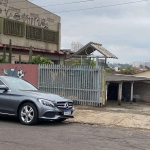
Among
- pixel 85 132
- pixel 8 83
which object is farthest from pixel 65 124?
pixel 8 83

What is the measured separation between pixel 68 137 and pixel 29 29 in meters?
23.7

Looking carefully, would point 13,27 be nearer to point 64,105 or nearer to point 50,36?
point 50,36

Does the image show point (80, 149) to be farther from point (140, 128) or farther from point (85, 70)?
point (85, 70)

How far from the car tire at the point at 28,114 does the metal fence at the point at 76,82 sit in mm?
5630

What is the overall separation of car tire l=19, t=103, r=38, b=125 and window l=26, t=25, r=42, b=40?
2123 centimetres

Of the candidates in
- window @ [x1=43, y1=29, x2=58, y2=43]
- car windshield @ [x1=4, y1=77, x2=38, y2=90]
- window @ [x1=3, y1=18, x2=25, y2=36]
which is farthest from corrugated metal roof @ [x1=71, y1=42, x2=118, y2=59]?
car windshield @ [x1=4, y1=77, x2=38, y2=90]

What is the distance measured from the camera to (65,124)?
35.1 feet

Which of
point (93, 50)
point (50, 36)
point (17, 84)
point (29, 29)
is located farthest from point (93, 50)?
→ point (17, 84)

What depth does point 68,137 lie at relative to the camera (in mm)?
8422

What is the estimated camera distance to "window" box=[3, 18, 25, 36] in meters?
28.0

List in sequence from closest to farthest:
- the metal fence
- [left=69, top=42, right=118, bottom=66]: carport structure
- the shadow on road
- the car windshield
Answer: the shadow on road < the car windshield < the metal fence < [left=69, top=42, right=118, bottom=66]: carport structure

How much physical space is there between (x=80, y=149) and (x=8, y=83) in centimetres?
472

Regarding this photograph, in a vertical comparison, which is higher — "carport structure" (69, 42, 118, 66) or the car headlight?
"carport structure" (69, 42, 118, 66)

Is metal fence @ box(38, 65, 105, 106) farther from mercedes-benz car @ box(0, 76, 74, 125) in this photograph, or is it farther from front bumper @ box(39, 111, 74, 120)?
front bumper @ box(39, 111, 74, 120)
